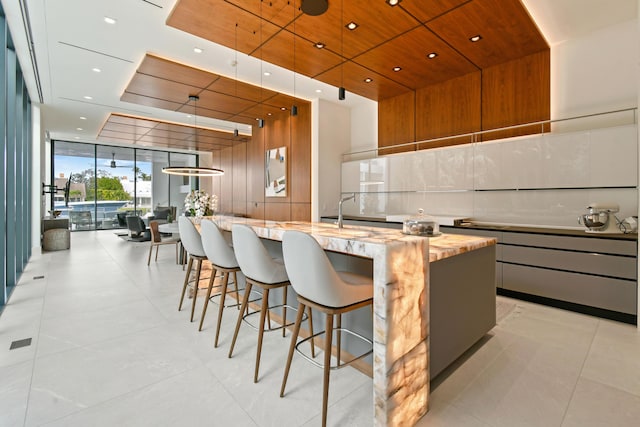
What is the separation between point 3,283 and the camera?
3.51 m

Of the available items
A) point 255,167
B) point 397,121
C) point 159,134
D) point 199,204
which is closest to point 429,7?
point 397,121

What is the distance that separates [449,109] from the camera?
5.00m

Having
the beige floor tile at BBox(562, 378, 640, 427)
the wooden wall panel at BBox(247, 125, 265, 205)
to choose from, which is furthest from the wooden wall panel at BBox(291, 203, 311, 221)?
the beige floor tile at BBox(562, 378, 640, 427)

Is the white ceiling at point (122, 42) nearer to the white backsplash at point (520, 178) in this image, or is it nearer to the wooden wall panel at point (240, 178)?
the white backsplash at point (520, 178)

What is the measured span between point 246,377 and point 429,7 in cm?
383

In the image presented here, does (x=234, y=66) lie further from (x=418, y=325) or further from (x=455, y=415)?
(x=455, y=415)

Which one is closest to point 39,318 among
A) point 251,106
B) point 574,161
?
point 251,106

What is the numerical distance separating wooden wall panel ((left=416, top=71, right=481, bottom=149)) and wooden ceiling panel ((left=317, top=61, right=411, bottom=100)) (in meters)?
0.49

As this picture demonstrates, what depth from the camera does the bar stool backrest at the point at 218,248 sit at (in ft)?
8.63

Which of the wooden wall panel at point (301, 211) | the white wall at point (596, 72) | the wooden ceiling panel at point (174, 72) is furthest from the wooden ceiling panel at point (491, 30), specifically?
the wooden wall panel at point (301, 211)

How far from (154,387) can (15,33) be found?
4.85 m

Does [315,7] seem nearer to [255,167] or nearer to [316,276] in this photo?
[316,276]

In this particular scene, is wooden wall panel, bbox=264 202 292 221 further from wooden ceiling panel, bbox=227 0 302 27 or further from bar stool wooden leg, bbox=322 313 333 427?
bar stool wooden leg, bbox=322 313 333 427

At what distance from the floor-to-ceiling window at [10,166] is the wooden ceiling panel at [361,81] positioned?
3969 millimetres
